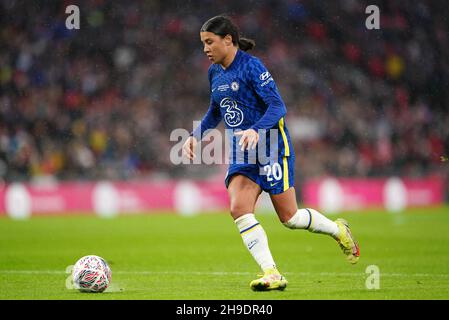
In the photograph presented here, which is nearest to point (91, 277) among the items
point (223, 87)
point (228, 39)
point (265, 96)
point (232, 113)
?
point (232, 113)

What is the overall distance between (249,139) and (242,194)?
695 mm

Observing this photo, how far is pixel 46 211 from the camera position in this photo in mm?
22578

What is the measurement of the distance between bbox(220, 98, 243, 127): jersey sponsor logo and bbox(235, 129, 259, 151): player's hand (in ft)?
1.94

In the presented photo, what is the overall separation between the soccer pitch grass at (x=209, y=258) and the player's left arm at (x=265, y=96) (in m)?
1.40

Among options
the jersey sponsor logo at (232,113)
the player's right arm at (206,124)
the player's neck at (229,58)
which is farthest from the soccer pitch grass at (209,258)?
the player's neck at (229,58)

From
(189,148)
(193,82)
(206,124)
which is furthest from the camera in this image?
(193,82)

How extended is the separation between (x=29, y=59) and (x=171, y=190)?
6226 mm

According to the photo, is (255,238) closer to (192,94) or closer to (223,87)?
(223,87)

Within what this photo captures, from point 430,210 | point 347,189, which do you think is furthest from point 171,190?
point 430,210

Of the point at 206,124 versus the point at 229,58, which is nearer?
the point at 229,58

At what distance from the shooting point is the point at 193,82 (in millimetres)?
26547

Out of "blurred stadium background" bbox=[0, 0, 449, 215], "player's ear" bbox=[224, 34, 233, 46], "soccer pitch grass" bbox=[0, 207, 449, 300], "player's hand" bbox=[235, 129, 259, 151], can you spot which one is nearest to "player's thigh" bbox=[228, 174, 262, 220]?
"player's hand" bbox=[235, 129, 259, 151]

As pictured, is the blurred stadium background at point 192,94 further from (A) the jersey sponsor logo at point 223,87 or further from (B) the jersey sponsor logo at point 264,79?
(B) the jersey sponsor logo at point 264,79

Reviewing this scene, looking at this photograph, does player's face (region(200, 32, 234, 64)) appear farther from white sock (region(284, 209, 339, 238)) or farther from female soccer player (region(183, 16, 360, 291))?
white sock (region(284, 209, 339, 238))
